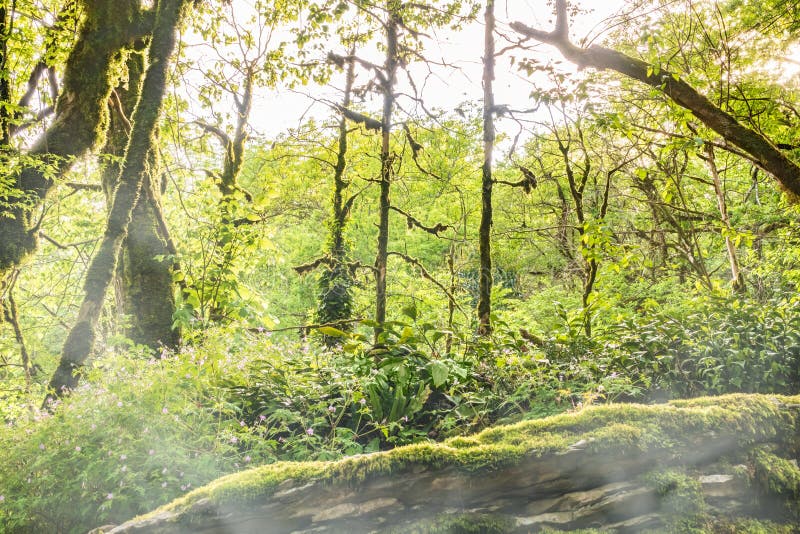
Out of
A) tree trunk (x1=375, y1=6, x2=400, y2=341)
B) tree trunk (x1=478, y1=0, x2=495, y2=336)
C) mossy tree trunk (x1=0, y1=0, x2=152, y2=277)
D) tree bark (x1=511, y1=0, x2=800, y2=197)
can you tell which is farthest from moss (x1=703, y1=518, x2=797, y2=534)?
mossy tree trunk (x1=0, y1=0, x2=152, y2=277)

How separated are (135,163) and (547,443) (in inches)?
176

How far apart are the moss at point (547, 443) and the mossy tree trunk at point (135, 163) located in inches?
114

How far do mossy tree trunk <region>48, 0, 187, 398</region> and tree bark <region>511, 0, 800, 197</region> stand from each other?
3.79 meters

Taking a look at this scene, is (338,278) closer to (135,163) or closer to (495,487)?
(135,163)

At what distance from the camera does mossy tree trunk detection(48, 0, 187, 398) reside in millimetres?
4227

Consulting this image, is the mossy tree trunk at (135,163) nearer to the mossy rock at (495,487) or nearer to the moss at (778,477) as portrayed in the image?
the mossy rock at (495,487)

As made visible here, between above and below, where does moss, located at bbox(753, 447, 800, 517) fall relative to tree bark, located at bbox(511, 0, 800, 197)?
below

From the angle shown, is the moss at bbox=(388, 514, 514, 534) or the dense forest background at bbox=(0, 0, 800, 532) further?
the dense forest background at bbox=(0, 0, 800, 532)

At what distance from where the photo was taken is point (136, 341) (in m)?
6.31

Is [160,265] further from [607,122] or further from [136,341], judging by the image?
[607,122]

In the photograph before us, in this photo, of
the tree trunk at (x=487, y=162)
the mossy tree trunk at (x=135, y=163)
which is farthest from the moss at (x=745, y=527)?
the mossy tree trunk at (x=135, y=163)

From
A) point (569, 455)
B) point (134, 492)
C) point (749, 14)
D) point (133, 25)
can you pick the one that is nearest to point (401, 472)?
point (569, 455)

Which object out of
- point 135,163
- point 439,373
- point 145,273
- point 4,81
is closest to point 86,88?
point 4,81

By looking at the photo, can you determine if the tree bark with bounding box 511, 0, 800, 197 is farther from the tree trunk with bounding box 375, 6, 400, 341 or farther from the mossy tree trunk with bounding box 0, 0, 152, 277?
the mossy tree trunk with bounding box 0, 0, 152, 277
